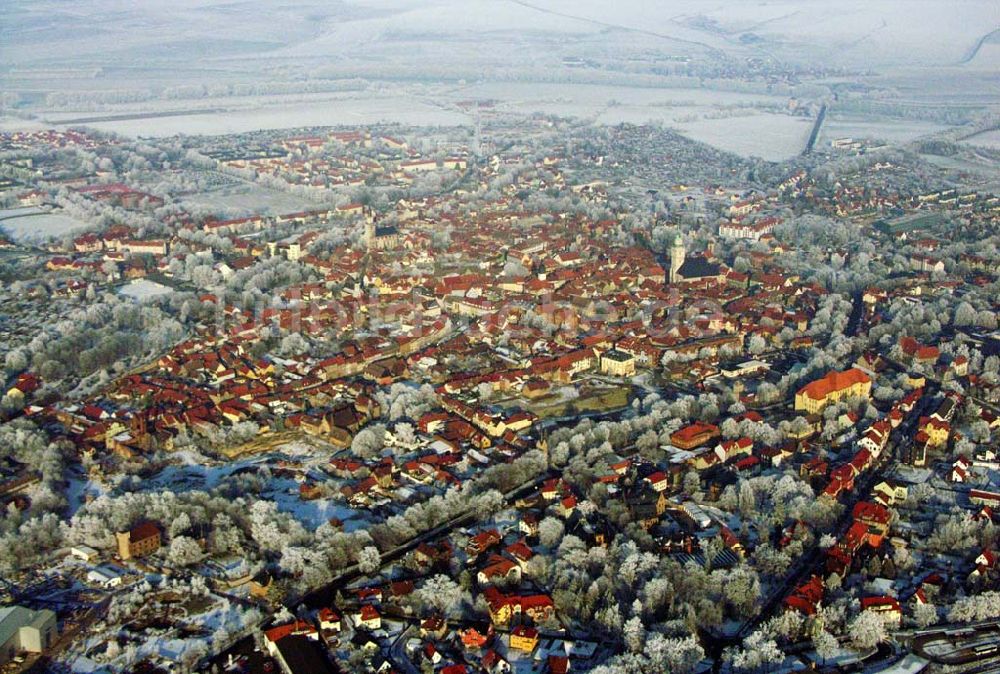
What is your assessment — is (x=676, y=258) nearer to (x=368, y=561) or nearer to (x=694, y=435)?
(x=694, y=435)

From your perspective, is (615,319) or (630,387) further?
(615,319)

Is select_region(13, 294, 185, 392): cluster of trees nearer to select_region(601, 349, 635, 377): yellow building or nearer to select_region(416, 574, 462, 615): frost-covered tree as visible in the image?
select_region(601, 349, 635, 377): yellow building

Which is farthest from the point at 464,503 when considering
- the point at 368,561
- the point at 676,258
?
the point at 676,258

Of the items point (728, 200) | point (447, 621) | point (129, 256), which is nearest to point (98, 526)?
point (447, 621)

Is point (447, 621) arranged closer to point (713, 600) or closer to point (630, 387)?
point (713, 600)

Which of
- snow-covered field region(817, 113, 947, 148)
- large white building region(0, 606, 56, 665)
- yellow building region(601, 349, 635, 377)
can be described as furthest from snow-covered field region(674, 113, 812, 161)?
large white building region(0, 606, 56, 665)

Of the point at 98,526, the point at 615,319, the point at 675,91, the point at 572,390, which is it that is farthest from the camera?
the point at 675,91
